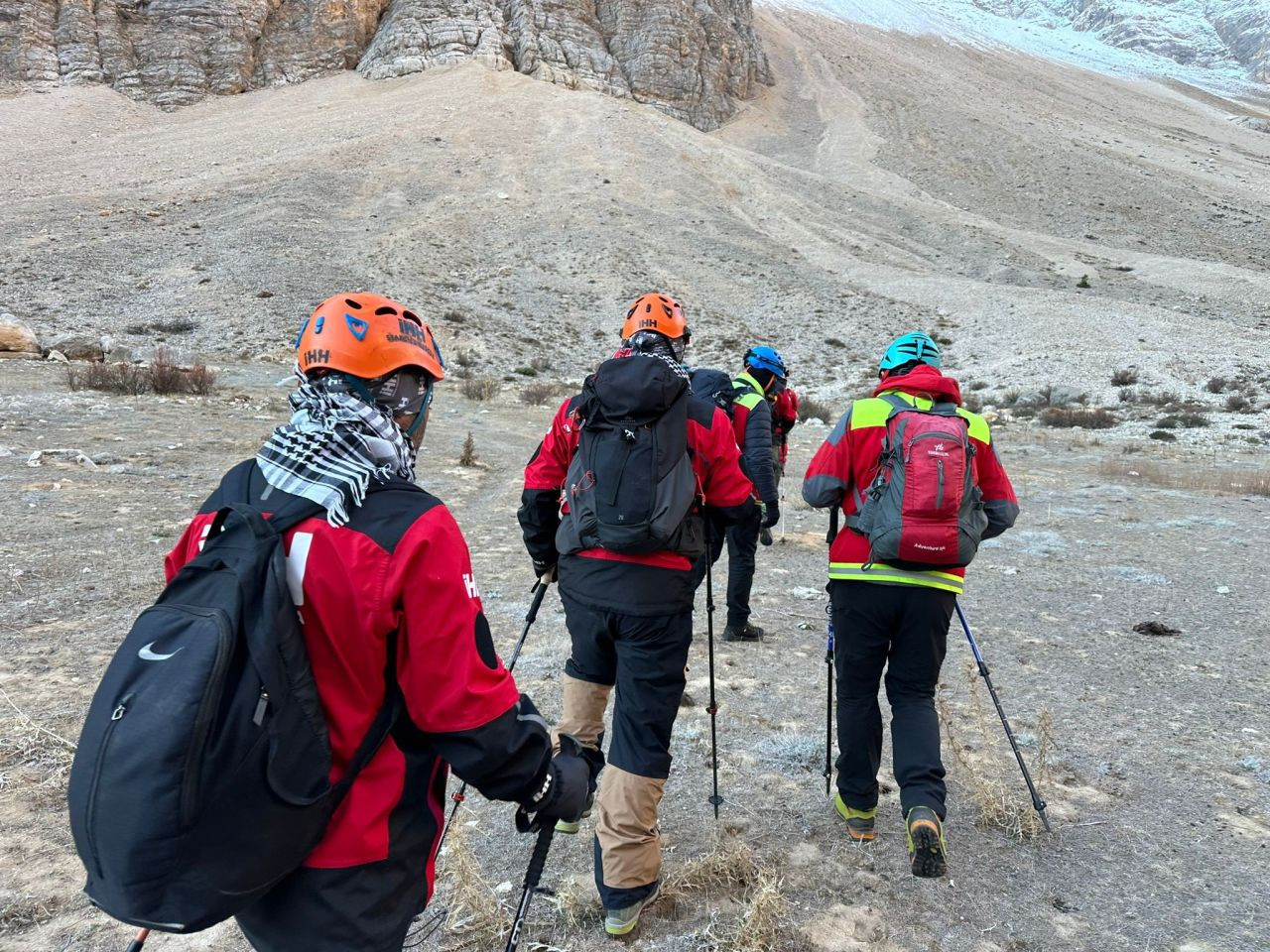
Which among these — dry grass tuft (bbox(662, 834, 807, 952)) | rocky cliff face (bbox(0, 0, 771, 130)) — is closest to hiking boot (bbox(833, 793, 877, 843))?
dry grass tuft (bbox(662, 834, 807, 952))

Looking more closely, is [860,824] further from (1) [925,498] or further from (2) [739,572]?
(2) [739,572]

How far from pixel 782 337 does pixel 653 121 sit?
3119 centimetres

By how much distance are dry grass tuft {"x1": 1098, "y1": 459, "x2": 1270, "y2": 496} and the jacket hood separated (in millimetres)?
11374

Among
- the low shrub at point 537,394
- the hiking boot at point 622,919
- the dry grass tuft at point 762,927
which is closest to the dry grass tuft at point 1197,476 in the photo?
the dry grass tuft at point 762,927

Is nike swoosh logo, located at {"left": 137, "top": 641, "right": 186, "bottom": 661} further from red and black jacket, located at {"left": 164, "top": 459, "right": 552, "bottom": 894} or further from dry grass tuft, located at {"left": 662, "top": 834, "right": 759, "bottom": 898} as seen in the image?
dry grass tuft, located at {"left": 662, "top": 834, "right": 759, "bottom": 898}

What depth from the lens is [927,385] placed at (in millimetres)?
3430

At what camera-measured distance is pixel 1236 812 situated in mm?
3754

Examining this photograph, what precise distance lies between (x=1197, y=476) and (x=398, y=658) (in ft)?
50.4

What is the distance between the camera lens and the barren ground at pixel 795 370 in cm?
331

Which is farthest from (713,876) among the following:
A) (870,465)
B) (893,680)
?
(870,465)

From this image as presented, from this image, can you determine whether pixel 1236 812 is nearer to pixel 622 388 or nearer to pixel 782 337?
pixel 622 388

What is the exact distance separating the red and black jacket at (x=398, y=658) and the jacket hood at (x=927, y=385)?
2417mm

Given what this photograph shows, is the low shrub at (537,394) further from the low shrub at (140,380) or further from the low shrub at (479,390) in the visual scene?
the low shrub at (140,380)

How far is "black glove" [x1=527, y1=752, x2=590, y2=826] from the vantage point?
1789 millimetres
